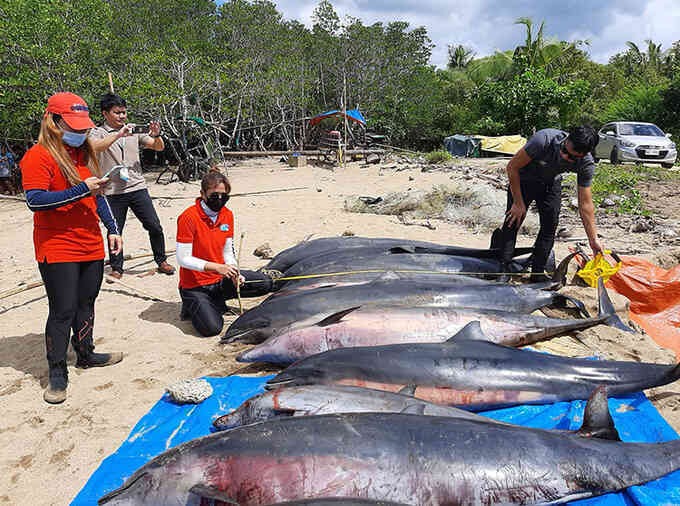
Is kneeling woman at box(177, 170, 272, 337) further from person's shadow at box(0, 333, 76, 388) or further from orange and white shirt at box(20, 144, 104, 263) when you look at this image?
person's shadow at box(0, 333, 76, 388)

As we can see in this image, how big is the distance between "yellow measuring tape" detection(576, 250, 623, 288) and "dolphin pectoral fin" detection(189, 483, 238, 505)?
165 inches

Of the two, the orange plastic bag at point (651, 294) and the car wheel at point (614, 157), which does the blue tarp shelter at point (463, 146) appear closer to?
the car wheel at point (614, 157)

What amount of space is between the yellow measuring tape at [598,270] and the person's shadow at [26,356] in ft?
16.9

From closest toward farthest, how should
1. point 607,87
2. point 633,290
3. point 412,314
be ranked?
point 412,314 < point 633,290 < point 607,87

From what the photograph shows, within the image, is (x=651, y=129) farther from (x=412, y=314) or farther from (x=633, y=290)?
(x=412, y=314)

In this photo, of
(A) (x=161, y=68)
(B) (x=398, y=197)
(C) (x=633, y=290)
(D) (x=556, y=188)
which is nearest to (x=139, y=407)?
(D) (x=556, y=188)

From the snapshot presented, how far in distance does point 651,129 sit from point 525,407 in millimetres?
18084

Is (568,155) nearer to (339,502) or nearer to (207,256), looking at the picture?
(207,256)

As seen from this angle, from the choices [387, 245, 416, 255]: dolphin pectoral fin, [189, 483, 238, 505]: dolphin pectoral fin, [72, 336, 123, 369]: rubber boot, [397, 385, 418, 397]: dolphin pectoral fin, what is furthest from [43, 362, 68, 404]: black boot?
[387, 245, 416, 255]: dolphin pectoral fin

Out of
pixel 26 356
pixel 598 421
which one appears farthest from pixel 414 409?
pixel 26 356

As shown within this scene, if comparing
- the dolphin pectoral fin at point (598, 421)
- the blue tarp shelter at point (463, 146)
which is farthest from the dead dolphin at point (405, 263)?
the blue tarp shelter at point (463, 146)

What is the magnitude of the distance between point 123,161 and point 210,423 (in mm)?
4214

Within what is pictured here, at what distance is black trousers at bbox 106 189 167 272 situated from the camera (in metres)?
5.79

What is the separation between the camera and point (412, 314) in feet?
12.0
